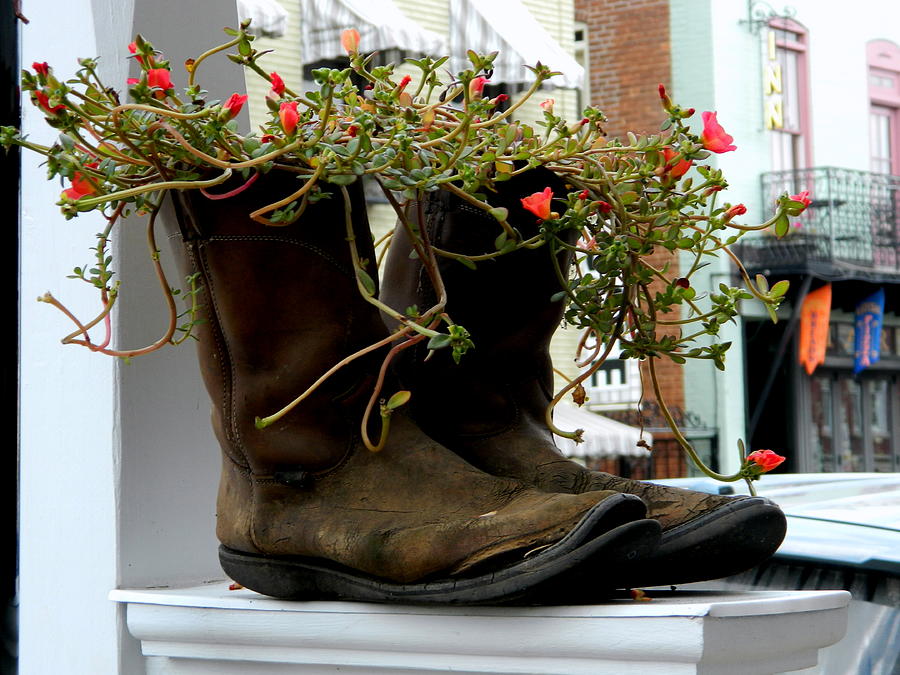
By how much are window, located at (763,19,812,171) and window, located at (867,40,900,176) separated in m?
1.15

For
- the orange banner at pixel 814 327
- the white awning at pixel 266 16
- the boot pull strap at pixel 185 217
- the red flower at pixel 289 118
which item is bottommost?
the boot pull strap at pixel 185 217

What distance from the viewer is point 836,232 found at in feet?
47.1

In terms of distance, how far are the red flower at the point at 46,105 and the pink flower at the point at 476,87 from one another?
11.3 inches

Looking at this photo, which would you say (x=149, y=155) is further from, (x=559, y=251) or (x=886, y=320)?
(x=886, y=320)

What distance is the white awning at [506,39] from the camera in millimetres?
9781

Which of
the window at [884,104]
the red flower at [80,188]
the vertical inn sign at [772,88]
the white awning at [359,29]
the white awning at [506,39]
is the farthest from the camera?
the window at [884,104]

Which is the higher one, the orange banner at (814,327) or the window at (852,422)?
the orange banner at (814,327)

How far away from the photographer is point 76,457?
1.25m

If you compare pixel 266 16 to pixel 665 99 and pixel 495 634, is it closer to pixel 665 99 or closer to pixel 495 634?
pixel 665 99

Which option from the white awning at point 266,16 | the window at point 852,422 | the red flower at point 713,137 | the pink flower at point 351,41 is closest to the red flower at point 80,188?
the pink flower at point 351,41

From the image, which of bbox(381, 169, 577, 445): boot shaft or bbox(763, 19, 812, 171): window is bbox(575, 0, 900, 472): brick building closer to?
bbox(763, 19, 812, 171): window

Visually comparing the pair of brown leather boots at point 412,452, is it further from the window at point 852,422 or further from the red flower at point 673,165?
the window at point 852,422

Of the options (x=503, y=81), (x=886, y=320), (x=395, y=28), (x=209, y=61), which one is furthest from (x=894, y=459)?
(x=209, y=61)

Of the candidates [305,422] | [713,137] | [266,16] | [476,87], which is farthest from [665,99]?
[266,16]
